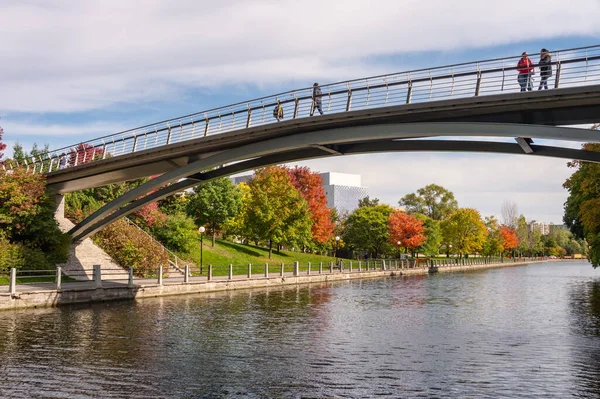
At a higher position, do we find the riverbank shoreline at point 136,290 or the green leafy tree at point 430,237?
the green leafy tree at point 430,237

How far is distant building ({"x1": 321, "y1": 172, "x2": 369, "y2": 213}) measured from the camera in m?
172

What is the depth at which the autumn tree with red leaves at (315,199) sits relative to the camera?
5809 cm

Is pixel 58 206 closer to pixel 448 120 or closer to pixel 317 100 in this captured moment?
pixel 317 100

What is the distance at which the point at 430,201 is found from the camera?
322ft

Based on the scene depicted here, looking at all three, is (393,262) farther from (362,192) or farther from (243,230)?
(362,192)

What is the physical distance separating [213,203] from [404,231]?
1004 inches

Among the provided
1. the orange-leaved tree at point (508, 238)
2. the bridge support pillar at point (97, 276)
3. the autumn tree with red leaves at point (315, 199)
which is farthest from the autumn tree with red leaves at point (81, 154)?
the orange-leaved tree at point (508, 238)

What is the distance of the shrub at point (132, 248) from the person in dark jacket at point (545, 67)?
2177 cm

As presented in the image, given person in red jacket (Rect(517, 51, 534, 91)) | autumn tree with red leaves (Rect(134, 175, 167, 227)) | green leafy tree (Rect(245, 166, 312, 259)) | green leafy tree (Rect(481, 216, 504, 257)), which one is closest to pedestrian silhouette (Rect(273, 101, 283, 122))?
person in red jacket (Rect(517, 51, 534, 91))

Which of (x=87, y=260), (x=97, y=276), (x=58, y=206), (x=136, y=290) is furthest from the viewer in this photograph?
(x=58, y=206)

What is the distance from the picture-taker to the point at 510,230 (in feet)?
360

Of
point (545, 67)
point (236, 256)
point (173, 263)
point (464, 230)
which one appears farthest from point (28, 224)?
point (464, 230)

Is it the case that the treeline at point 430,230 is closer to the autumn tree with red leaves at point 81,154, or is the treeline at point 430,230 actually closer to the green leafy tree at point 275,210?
the green leafy tree at point 275,210

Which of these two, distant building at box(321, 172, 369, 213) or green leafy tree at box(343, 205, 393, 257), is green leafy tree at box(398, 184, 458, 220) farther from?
distant building at box(321, 172, 369, 213)
